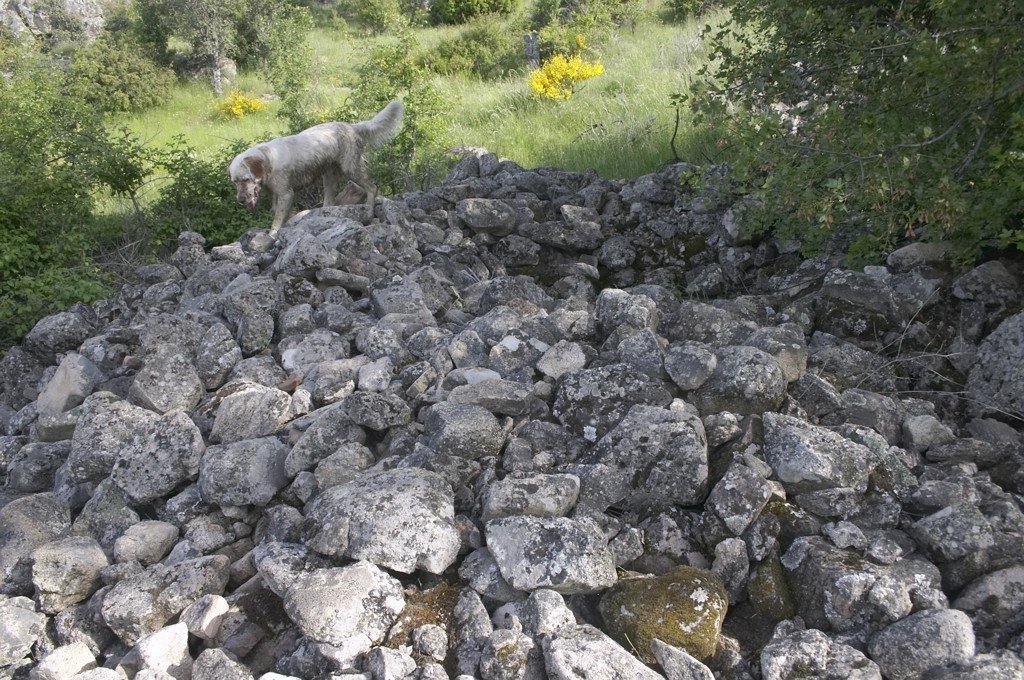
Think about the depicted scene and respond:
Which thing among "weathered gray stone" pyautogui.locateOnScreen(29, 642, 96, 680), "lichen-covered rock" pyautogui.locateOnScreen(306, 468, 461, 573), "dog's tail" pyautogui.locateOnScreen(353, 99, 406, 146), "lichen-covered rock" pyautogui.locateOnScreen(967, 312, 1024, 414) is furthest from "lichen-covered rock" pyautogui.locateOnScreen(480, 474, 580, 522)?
"dog's tail" pyautogui.locateOnScreen(353, 99, 406, 146)

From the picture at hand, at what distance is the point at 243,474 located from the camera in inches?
131

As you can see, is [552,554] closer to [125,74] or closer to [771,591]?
[771,591]

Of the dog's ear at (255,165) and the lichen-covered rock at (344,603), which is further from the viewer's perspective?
the dog's ear at (255,165)

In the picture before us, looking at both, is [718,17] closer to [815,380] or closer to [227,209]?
[227,209]

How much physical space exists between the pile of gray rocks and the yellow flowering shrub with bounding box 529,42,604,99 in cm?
739

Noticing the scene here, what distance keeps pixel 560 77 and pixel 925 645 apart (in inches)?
434

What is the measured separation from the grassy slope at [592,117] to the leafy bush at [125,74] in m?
1.59

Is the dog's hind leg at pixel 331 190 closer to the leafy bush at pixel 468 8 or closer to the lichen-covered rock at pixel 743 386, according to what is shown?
the lichen-covered rock at pixel 743 386

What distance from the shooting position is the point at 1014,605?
2.52 m

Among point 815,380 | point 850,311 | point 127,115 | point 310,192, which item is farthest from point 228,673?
point 127,115

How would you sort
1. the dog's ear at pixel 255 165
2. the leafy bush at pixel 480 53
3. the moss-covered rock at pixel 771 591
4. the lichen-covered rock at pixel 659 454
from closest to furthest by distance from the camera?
the moss-covered rock at pixel 771 591
the lichen-covered rock at pixel 659 454
the dog's ear at pixel 255 165
the leafy bush at pixel 480 53

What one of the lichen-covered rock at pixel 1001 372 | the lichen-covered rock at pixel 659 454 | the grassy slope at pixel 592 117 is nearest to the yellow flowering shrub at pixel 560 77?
the grassy slope at pixel 592 117

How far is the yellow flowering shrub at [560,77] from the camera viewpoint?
1169 centimetres

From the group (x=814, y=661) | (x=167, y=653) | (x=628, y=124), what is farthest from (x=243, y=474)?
(x=628, y=124)
